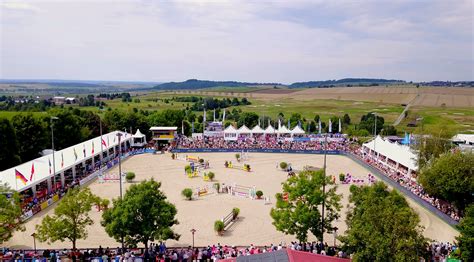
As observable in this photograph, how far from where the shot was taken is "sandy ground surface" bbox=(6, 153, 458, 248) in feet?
77.1

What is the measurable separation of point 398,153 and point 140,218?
2980cm

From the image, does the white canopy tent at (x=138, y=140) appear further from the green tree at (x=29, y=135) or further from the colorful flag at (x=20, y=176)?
the colorful flag at (x=20, y=176)

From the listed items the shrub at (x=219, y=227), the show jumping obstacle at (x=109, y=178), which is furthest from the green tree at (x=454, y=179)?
the show jumping obstacle at (x=109, y=178)

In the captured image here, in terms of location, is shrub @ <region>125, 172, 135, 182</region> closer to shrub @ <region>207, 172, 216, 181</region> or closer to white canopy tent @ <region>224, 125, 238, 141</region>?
shrub @ <region>207, 172, 216, 181</region>

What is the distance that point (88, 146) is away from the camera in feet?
145

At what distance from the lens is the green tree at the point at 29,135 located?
43094 mm

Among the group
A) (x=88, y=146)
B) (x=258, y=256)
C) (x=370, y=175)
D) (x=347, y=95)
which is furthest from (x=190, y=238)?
(x=347, y=95)

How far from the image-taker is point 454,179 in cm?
2556

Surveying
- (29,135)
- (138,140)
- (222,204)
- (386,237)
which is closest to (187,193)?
(222,204)

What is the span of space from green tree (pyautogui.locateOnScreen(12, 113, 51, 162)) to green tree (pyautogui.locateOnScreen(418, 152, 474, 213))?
39866mm

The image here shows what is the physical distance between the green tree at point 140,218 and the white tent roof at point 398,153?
25672 mm

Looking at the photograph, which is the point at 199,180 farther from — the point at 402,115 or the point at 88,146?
the point at 402,115

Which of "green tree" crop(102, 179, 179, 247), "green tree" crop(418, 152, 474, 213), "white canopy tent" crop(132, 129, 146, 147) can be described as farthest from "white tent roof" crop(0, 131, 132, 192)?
"green tree" crop(418, 152, 474, 213)

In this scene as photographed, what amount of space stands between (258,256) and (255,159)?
3451cm
